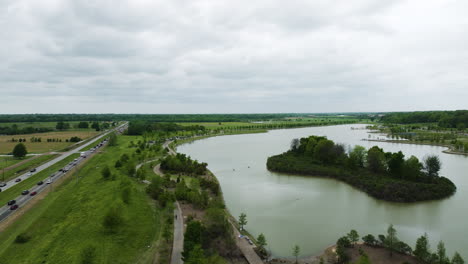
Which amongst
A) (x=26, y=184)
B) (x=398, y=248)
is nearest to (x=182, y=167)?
(x=26, y=184)

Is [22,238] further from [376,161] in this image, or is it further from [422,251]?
[376,161]

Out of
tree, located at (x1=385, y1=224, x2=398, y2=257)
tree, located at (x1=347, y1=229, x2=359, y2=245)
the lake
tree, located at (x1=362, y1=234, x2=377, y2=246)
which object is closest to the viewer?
tree, located at (x1=385, y1=224, x2=398, y2=257)

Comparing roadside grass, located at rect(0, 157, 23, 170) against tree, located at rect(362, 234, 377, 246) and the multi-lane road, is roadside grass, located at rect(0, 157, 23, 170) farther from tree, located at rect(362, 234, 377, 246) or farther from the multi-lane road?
tree, located at rect(362, 234, 377, 246)

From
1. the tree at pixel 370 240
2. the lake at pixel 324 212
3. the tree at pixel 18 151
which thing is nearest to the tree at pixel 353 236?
the tree at pixel 370 240

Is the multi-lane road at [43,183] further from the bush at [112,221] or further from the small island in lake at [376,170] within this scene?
the small island in lake at [376,170]

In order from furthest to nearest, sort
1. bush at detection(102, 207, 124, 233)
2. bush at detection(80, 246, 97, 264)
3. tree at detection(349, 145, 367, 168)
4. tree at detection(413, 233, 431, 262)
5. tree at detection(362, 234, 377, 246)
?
tree at detection(349, 145, 367, 168)
bush at detection(102, 207, 124, 233)
tree at detection(362, 234, 377, 246)
tree at detection(413, 233, 431, 262)
bush at detection(80, 246, 97, 264)

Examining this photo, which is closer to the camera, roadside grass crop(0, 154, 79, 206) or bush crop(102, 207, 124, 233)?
bush crop(102, 207, 124, 233)

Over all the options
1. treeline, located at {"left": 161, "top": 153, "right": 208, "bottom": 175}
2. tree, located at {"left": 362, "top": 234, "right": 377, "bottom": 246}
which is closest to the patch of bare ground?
tree, located at {"left": 362, "top": 234, "right": 377, "bottom": 246}
